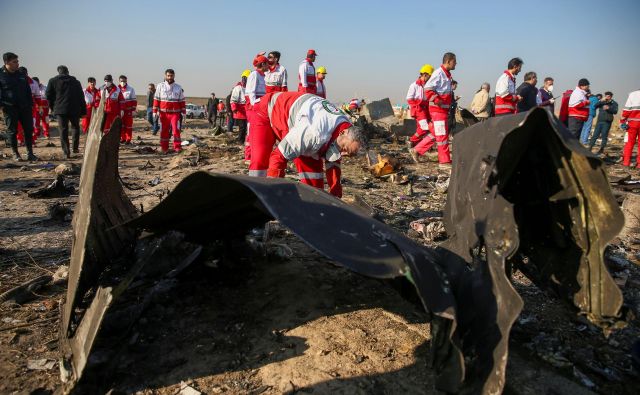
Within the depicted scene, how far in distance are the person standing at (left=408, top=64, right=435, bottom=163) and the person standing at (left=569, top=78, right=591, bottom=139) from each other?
3465 millimetres

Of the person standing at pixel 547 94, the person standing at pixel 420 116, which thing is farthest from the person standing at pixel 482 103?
the person standing at pixel 420 116

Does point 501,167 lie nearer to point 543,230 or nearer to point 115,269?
point 543,230

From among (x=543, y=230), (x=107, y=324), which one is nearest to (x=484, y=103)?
(x=543, y=230)

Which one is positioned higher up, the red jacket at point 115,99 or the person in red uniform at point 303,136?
the red jacket at point 115,99

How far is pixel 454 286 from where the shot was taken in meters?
1.91

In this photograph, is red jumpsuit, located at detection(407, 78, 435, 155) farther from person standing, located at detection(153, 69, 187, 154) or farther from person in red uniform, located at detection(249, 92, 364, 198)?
person standing, located at detection(153, 69, 187, 154)

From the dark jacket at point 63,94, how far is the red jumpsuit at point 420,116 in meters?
7.49

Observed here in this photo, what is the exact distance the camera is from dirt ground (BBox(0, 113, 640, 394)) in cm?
204

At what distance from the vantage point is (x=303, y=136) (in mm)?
3299

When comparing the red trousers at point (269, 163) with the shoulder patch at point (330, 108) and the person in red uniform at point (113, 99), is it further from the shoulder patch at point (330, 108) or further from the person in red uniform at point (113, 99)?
the person in red uniform at point (113, 99)

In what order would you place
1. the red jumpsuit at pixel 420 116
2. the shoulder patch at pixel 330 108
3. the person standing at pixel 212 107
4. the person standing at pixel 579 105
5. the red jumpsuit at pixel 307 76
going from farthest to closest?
1. the person standing at pixel 212 107
2. the red jumpsuit at pixel 307 76
3. the person standing at pixel 579 105
4. the red jumpsuit at pixel 420 116
5. the shoulder patch at pixel 330 108

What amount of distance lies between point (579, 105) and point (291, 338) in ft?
32.8

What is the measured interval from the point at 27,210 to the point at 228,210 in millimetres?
3753

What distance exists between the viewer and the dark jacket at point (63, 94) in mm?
8594
